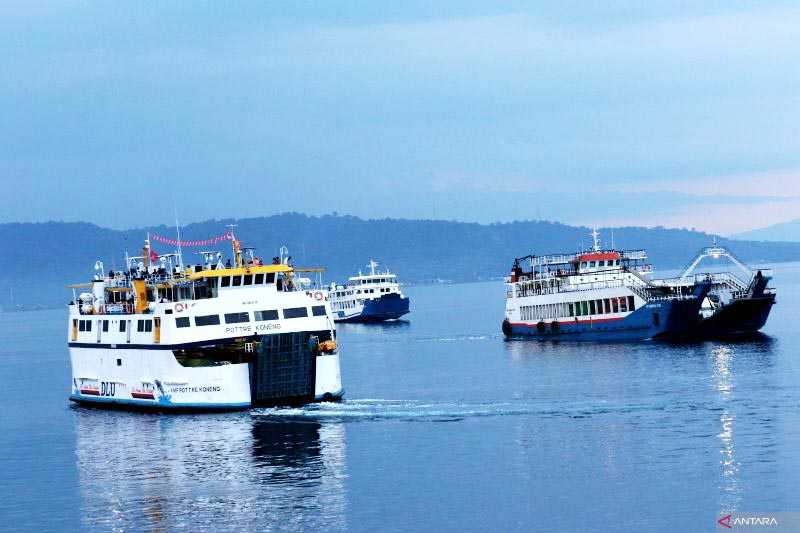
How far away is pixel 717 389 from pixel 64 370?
61.3 meters

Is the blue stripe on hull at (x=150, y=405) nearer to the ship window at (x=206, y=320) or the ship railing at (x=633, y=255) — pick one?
the ship window at (x=206, y=320)

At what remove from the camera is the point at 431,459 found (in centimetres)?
5156

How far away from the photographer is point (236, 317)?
63188 millimetres

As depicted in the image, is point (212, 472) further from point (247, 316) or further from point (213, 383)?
point (247, 316)

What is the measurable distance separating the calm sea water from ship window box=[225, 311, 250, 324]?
460cm

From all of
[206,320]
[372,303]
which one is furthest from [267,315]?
[372,303]

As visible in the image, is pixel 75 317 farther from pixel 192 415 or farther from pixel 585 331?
pixel 585 331

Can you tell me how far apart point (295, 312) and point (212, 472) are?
1460cm

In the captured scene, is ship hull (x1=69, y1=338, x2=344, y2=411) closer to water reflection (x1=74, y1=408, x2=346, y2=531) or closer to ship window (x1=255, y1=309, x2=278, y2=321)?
water reflection (x1=74, y1=408, x2=346, y2=531)

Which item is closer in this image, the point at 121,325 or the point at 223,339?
the point at 223,339

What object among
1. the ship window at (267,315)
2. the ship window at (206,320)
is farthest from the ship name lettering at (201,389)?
the ship window at (267,315)

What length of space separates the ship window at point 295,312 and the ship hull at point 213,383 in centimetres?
241

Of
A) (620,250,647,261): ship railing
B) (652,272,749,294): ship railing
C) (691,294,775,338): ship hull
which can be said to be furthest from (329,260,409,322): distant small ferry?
(691,294,775,338): ship hull

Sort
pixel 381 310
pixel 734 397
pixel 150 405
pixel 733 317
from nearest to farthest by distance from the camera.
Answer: pixel 734 397
pixel 150 405
pixel 733 317
pixel 381 310
